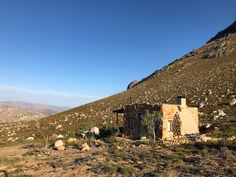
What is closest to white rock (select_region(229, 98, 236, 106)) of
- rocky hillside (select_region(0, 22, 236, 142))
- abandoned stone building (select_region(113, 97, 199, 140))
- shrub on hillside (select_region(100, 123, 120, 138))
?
rocky hillside (select_region(0, 22, 236, 142))

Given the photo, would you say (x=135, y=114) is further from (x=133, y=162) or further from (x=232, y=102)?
(x=232, y=102)

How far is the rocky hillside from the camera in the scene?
44844 millimetres

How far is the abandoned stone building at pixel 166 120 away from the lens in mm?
31688

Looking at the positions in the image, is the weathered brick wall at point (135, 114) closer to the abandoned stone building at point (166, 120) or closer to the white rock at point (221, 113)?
the abandoned stone building at point (166, 120)

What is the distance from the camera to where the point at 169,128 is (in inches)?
1273

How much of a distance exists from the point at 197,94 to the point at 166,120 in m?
30.0

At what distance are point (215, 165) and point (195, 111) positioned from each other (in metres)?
16.8

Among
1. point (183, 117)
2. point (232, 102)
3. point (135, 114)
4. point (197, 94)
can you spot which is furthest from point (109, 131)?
point (197, 94)

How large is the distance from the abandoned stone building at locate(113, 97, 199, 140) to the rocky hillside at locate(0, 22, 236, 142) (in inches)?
115

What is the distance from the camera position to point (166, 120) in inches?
1251

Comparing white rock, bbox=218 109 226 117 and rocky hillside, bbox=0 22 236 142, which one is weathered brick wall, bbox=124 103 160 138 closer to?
rocky hillside, bbox=0 22 236 142

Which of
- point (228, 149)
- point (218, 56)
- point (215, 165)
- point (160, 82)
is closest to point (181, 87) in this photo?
point (160, 82)

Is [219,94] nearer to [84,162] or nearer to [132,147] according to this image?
[132,147]

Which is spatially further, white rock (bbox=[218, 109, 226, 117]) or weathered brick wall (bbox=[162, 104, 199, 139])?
white rock (bbox=[218, 109, 226, 117])
